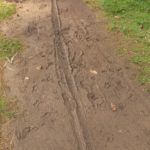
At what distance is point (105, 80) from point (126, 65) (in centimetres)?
51

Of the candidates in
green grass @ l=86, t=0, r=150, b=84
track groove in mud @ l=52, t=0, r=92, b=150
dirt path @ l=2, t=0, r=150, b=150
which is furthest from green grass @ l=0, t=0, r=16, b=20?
green grass @ l=86, t=0, r=150, b=84

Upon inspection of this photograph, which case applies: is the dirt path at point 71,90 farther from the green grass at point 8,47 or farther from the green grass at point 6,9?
the green grass at point 6,9

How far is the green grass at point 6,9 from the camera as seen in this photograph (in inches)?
287

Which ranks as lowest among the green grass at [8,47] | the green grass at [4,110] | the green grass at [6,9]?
the green grass at [4,110]

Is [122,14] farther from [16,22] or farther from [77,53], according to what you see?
[16,22]

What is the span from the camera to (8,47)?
638 centimetres

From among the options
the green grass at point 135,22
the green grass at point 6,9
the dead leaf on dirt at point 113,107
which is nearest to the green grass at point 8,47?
the green grass at point 6,9

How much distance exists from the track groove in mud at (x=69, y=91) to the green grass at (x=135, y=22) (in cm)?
100

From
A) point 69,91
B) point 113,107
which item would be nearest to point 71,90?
point 69,91

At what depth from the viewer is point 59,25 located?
6.86 metres

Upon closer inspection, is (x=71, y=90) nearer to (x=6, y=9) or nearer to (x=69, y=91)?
(x=69, y=91)

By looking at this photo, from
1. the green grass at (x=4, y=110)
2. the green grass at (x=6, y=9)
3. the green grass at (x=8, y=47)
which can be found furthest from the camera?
the green grass at (x=6, y=9)

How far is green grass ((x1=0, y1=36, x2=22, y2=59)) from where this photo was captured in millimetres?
6234

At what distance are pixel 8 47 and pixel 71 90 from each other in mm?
1608
